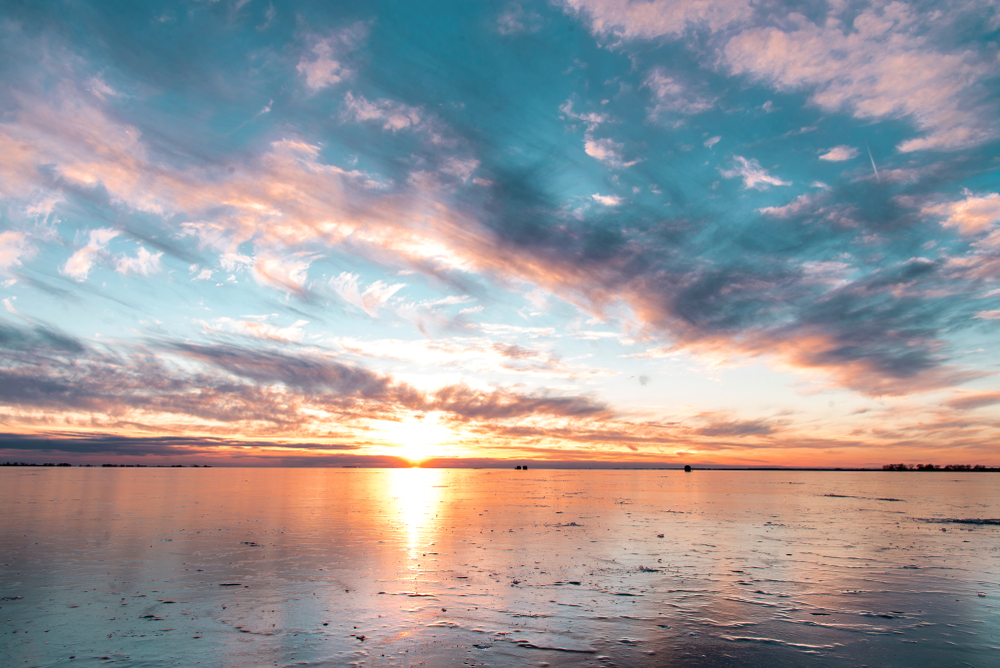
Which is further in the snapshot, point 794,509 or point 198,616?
point 794,509

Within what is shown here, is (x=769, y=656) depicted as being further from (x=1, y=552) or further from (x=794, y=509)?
(x=794, y=509)

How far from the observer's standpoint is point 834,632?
1420cm

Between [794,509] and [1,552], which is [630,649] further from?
[794,509]

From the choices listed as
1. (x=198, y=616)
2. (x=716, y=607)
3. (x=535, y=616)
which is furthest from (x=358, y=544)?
(x=716, y=607)

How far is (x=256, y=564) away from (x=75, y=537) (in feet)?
45.1

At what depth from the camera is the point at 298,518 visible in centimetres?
4091

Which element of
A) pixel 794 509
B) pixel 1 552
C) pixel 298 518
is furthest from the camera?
pixel 794 509

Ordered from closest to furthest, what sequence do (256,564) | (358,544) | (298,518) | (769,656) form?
1. (769,656)
2. (256,564)
3. (358,544)
4. (298,518)

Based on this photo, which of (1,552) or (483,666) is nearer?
(483,666)

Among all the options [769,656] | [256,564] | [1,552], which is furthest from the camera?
[1,552]

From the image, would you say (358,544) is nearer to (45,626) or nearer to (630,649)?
(45,626)

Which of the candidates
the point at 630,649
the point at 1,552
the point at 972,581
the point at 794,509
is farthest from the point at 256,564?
the point at 794,509

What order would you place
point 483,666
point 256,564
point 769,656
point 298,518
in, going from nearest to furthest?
point 483,666 → point 769,656 → point 256,564 → point 298,518

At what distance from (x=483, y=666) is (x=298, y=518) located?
33.4 metres
